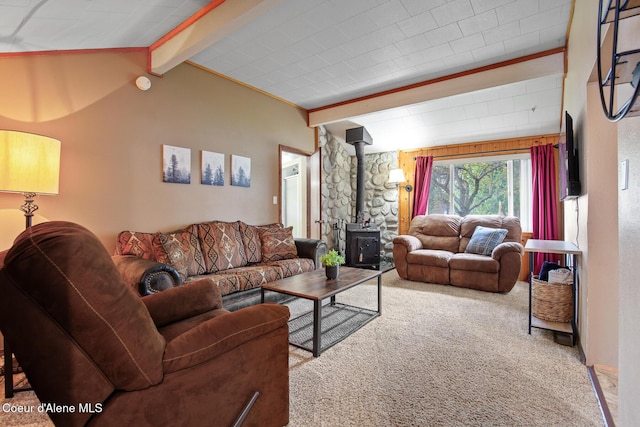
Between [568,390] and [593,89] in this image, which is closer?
[568,390]

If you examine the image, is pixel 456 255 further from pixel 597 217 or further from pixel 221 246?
pixel 221 246

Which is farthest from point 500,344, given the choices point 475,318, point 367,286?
point 367,286

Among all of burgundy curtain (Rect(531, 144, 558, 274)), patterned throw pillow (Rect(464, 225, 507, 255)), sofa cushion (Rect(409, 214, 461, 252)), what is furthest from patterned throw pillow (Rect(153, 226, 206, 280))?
burgundy curtain (Rect(531, 144, 558, 274))

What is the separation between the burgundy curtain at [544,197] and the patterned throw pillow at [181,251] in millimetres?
4656

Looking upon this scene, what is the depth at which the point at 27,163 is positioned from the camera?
1.80 metres

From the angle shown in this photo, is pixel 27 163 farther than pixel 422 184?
No

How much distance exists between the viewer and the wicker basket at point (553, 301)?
235 centimetres

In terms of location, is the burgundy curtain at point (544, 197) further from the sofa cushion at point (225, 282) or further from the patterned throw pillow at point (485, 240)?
the sofa cushion at point (225, 282)

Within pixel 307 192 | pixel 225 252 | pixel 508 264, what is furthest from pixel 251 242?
pixel 508 264

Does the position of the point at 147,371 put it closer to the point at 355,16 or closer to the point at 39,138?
the point at 39,138

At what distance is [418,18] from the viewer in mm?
2498

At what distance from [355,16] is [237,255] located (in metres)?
2.56

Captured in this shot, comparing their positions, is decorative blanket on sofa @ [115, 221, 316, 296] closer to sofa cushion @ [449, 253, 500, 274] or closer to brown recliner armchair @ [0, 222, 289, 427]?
brown recliner armchair @ [0, 222, 289, 427]

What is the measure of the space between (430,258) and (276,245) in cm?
216
